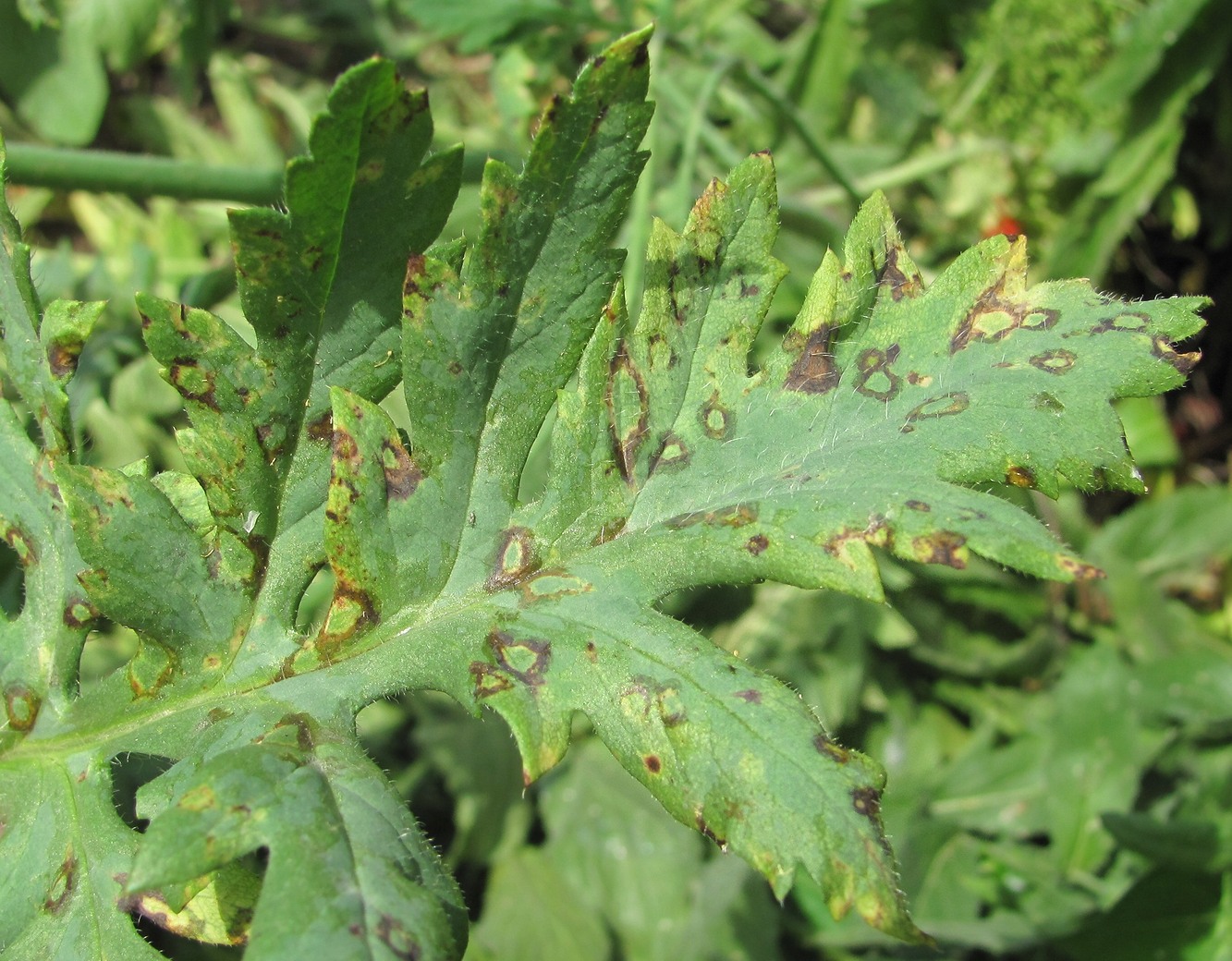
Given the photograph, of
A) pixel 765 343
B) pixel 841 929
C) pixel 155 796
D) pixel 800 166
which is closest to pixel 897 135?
pixel 800 166

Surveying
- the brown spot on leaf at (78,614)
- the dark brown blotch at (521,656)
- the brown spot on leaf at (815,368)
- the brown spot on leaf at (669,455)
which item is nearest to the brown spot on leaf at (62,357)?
the brown spot on leaf at (78,614)

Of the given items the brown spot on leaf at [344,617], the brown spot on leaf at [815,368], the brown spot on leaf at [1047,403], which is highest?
the brown spot on leaf at [1047,403]

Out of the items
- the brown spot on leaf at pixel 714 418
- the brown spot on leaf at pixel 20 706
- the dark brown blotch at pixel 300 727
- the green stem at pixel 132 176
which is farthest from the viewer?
the green stem at pixel 132 176

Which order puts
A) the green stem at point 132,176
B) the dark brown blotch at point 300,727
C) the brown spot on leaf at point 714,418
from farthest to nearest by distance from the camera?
the green stem at point 132,176
the brown spot on leaf at point 714,418
the dark brown blotch at point 300,727

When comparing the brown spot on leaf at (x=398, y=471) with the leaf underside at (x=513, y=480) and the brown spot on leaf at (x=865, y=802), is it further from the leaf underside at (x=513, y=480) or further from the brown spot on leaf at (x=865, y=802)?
the brown spot on leaf at (x=865, y=802)

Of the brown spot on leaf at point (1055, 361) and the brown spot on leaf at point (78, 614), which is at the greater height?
the brown spot on leaf at point (1055, 361)

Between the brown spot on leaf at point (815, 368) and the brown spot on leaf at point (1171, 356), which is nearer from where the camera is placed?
the brown spot on leaf at point (1171, 356)

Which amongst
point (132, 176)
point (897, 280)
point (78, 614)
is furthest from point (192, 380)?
point (132, 176)
